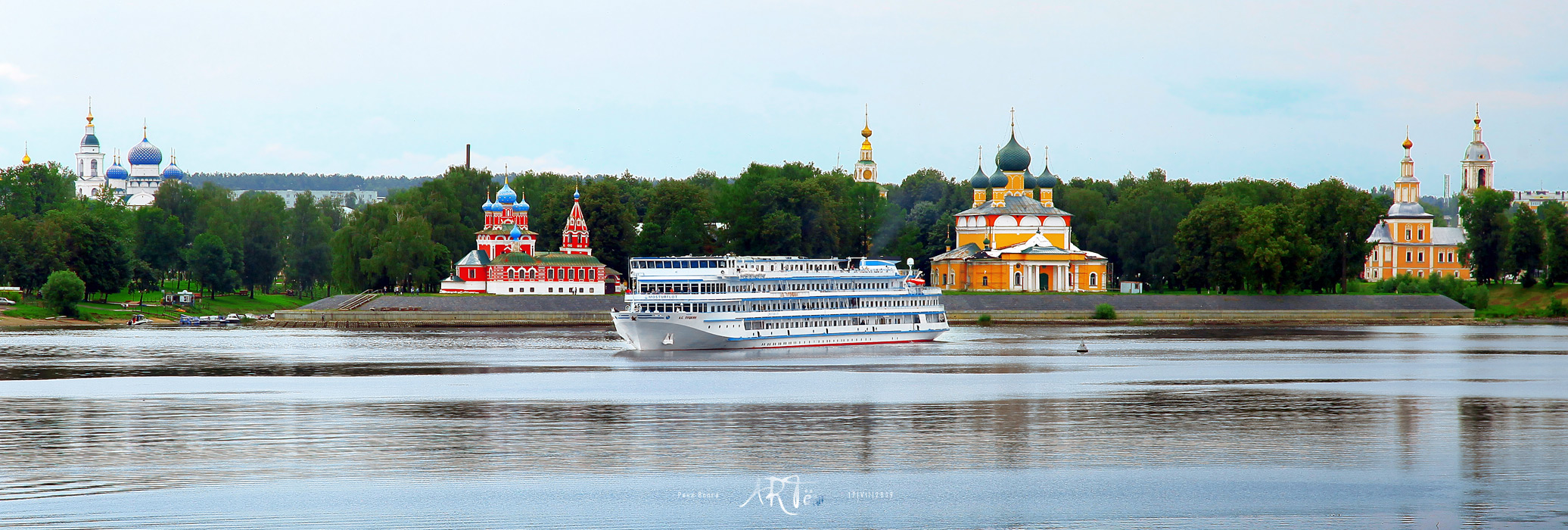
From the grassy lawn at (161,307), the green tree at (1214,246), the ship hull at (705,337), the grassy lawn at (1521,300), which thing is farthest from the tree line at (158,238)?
the grassy lawn at (1521,300)

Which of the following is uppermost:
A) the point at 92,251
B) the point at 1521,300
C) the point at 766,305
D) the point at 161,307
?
the point at 92,251

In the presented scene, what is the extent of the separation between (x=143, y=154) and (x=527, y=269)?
100741 millimetres

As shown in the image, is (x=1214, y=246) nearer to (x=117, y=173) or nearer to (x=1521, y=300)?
(x=1521, y=300)

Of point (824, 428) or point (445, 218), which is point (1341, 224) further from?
point (824, 428)

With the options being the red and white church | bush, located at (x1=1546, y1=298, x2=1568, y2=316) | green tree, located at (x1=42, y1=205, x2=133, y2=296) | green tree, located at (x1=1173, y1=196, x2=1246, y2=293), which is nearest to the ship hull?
the red and white church

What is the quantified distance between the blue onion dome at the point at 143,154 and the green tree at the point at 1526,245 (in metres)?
151

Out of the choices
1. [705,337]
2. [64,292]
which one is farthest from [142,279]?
[705,337]

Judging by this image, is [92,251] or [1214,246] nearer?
[92,251]

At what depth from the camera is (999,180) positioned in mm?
133500

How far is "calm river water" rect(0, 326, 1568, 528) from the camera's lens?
87.7 ft

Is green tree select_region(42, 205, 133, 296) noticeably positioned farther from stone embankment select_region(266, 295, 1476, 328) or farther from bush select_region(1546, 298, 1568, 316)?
bush select_region(1546, 298, 1568, 316)

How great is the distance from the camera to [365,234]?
114 m

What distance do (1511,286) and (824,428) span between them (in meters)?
105

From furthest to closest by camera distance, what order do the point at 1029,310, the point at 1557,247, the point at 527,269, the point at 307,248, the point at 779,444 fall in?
the point at 307,248, the point at 1557,247, the point at 527,269, the point at 1029,310, the point at 779,444
